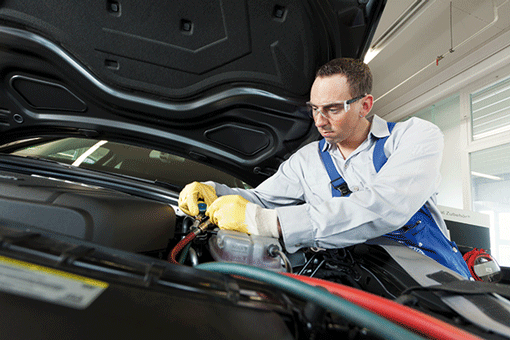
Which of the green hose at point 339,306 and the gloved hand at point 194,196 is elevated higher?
the gloved hand at point 194,196

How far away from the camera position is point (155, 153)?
149 cm

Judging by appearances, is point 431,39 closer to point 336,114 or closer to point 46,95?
point 336,114

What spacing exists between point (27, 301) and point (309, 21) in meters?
0.96

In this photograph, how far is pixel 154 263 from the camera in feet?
1.21

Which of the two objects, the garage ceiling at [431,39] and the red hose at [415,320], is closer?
the red hose at [415,320]

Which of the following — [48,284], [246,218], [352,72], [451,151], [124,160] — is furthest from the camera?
[451,151]

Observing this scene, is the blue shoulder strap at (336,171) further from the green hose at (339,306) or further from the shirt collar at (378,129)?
the green hose at (339,306)

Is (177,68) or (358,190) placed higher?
(177,68)

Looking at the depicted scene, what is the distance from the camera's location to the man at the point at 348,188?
858mm

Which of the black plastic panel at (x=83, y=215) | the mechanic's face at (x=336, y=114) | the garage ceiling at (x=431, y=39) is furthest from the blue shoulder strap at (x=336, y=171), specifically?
the garage ceiling at (x=431, y=39)

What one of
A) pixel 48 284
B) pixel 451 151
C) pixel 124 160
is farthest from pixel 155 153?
pixel 451 151

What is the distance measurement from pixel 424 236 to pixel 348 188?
0.32 metres

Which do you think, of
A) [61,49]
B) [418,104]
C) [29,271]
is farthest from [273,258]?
[418,104]

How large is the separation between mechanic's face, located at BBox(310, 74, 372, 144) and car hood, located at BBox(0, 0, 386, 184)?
Answer: 6cm
